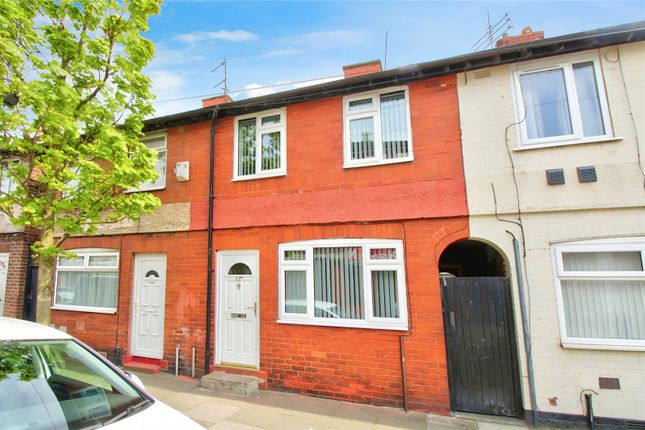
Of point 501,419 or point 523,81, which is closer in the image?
point 501,419

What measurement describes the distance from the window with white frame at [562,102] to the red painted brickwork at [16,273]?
11.6m

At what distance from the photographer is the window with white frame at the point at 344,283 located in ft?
18.3

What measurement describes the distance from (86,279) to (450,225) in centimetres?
844

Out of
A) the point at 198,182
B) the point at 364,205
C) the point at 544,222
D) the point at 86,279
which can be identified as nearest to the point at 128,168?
the point at 198,182

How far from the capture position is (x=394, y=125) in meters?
6.04

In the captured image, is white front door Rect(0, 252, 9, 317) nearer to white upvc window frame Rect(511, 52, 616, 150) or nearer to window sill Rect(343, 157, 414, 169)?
window sill Rect(343, 157, 414, 169)

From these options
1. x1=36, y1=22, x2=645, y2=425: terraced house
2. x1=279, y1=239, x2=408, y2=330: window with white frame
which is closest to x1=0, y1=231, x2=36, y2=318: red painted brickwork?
x1=36, y1=22, x2=645, y2=425: terraced house

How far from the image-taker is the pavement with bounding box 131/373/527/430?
463cm

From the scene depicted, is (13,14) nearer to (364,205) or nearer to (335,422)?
(364,205)

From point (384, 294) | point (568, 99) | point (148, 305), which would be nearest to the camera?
point (568, 99)

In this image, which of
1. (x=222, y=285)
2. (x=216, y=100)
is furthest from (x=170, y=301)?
(x=216, y=100)

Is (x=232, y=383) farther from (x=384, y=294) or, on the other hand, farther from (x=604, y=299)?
(x=604, y=299)

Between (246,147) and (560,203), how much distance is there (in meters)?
5.72

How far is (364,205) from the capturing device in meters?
5.87
